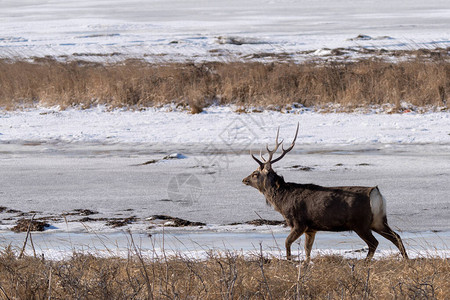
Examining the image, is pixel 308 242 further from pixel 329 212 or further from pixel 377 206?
pixel 377 206

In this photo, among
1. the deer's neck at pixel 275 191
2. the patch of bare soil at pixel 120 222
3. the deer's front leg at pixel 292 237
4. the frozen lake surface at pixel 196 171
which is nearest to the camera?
the deer's front leg at pixel 292 237

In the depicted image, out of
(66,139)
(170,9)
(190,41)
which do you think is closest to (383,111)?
(66,139)

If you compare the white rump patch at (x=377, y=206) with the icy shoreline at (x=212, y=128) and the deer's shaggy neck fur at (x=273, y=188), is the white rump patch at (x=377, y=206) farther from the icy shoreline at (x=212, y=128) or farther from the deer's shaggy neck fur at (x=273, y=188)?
the icy shoreline at (x=212, y=128)

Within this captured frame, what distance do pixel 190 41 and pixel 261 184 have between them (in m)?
35.8

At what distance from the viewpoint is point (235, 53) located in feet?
113

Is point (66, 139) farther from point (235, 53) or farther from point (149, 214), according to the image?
point (235, 53)

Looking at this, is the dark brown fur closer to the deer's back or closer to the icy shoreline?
the deer's back

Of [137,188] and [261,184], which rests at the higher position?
[261,184]

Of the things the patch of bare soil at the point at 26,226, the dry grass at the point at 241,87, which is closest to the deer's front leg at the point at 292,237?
the patch of bare soil at the point at 26,226

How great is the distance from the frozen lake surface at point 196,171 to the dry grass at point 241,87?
31.4 inches

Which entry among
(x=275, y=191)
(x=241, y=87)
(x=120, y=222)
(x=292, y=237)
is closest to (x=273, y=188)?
(x=275, y=191)

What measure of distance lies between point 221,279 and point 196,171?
6554 mm

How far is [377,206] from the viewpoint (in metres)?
5.95

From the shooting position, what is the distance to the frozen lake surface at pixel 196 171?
24.6 ft
